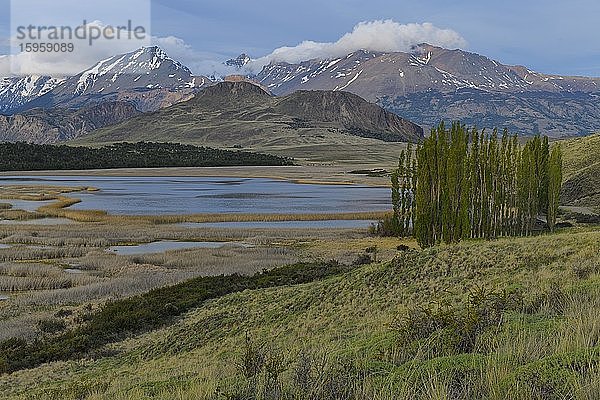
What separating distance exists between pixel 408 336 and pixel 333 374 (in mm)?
3372

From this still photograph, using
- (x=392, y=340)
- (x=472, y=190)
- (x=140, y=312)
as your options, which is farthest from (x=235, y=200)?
(x=392, y=340)

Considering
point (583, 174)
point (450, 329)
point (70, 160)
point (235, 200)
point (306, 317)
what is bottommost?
point (306, 317)

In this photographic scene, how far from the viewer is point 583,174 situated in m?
73.0

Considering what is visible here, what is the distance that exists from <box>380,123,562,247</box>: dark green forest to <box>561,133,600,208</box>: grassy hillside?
818 inches

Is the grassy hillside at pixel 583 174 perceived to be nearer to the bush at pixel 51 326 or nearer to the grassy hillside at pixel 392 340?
the grassy hillside at pixel 392 340

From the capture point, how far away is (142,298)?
94.4 feet

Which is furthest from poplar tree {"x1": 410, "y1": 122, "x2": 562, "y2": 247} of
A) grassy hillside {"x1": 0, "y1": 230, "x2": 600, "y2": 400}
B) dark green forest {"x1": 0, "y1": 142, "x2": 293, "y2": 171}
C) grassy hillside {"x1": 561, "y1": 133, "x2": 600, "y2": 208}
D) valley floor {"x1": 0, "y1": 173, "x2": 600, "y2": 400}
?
dark green forest {"x1": 0, "y1": 142, "x2": 293, "y2": 171}

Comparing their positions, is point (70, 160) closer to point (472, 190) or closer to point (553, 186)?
point (472, 190)

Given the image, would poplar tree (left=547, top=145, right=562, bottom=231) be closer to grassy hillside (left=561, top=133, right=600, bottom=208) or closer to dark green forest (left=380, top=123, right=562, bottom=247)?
dark green forest (left=380, top=123, right=562, bottom=247)

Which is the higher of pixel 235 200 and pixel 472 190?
pixel 472 190

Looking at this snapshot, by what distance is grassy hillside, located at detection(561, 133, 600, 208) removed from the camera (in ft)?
219

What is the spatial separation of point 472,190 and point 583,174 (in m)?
37.3

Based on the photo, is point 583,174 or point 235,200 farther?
point 235,200

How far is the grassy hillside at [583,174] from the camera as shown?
66863 millimetres
